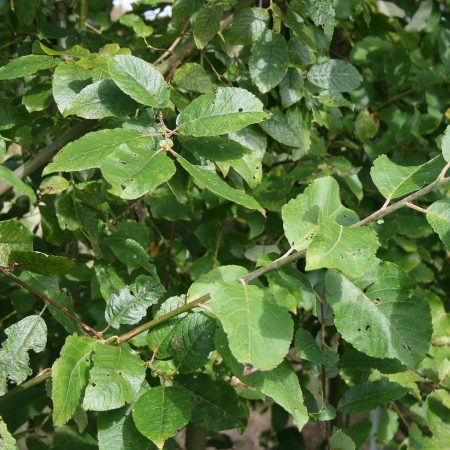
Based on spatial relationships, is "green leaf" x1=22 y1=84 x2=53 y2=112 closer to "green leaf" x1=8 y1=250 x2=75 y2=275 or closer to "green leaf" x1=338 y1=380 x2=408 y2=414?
"green leaf" x1=8 y1=250 x2=75 y2=275

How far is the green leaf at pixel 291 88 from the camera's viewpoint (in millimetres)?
1188

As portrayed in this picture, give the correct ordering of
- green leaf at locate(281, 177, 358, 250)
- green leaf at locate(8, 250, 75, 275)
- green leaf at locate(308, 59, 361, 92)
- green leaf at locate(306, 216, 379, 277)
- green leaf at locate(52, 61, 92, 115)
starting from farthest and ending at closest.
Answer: green leaf at locate(308, 59, 361, 92) < green leaf at locate(52, 61, 92, 115) < green leaf at locate(8, 250, 75, 275) < green leaf at locate(281, 177, 358, 250) < green leaf at locate(306, 216, 379, 277)

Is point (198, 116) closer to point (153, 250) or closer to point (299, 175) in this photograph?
point (299, 175)

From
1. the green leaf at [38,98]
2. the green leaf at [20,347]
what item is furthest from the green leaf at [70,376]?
the green leaf at [38,98]

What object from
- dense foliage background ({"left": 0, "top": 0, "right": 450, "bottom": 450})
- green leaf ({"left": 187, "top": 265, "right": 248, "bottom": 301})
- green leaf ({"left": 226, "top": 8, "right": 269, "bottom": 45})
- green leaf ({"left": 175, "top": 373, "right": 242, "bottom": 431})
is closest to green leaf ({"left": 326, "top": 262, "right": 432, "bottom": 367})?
dense foliage background ({"left": 0, "top": 0, "right": 450, "bottom": 450})

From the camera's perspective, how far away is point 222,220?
150 centimetres

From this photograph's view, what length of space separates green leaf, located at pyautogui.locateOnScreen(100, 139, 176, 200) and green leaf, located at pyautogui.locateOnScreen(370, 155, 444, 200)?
0.85ft

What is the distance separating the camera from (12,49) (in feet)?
5.67

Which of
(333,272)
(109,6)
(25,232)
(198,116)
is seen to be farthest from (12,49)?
(333,272)

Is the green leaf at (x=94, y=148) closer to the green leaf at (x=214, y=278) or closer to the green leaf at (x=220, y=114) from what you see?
the green leaf at (x=220, y=114)

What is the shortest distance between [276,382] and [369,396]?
32 centimetres

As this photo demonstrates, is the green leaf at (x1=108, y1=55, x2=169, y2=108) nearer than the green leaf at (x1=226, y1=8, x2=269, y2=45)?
Yes

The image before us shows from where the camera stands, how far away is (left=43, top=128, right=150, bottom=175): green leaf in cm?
82

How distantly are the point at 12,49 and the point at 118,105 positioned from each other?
86 cm
